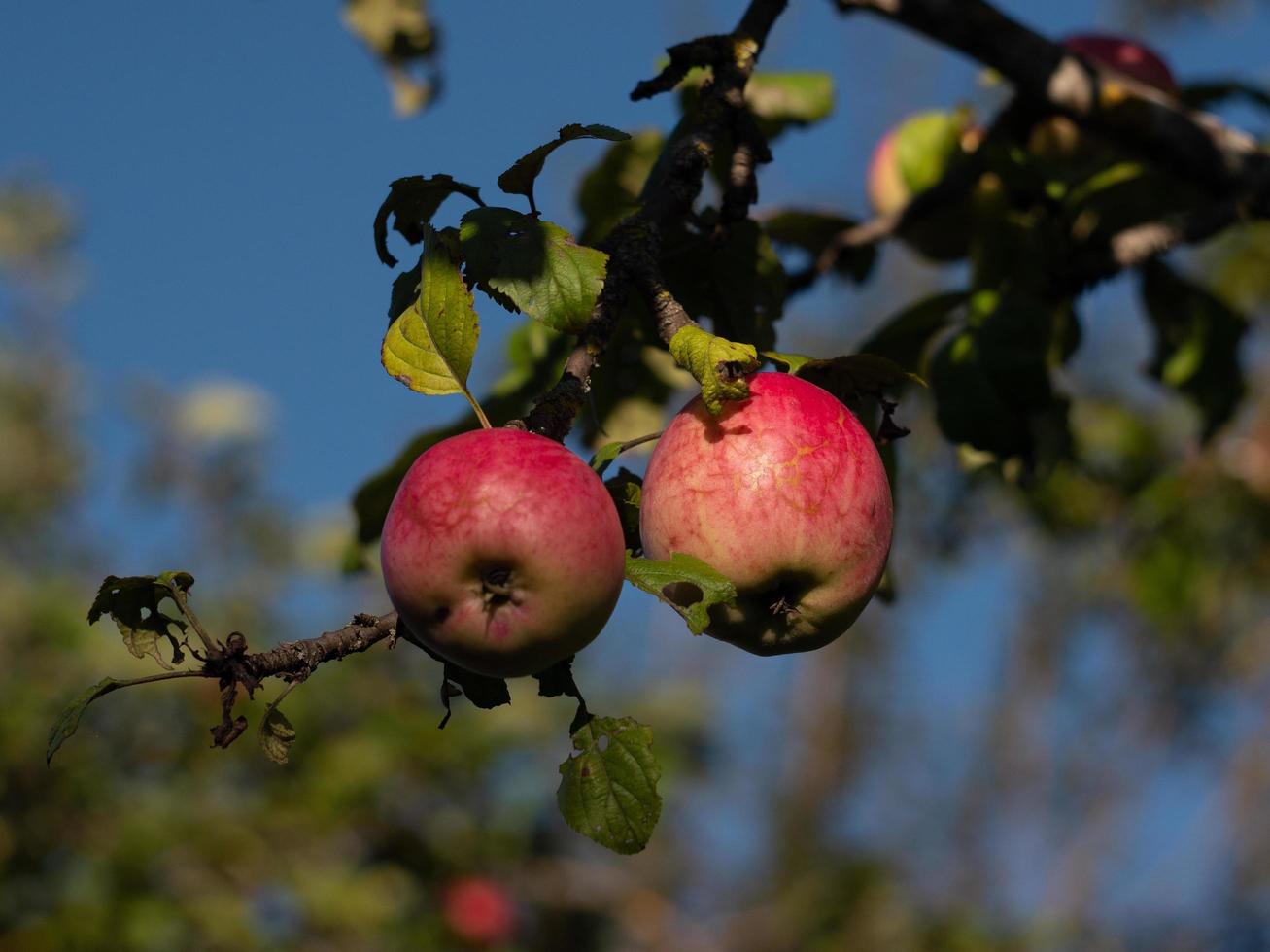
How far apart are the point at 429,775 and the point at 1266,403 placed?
2845 millimetres

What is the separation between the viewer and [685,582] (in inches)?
34.0

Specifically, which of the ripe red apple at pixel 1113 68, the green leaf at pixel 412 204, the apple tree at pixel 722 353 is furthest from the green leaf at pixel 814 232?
the green leaf at pixel 412 204

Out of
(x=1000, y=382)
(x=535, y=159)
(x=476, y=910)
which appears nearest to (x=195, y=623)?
(x=535, y=159)

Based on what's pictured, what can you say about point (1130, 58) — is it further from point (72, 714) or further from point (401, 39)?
point (72, 714)

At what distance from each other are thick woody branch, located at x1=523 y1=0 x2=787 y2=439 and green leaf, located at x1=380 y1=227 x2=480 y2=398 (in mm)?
82

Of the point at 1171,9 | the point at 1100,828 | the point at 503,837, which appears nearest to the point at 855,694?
the point at 1100,828

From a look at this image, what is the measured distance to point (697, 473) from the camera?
2.97ft

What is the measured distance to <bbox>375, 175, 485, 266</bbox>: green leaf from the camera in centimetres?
105

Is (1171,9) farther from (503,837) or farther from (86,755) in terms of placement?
(86,755)

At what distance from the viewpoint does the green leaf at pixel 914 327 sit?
1759 millimetres

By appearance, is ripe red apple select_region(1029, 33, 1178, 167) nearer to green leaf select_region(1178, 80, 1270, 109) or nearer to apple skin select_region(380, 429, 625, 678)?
green leaf select_region(1178, 80, 1270, 109)

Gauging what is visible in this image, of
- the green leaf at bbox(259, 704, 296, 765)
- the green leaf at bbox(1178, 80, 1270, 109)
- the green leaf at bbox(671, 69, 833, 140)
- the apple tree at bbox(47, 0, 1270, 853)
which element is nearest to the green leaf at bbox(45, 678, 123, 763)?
the apple tree at bbox(47, 0, 1270, 853)

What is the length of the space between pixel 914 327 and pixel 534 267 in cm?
97

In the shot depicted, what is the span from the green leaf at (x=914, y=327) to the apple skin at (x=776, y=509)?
84 centimetres
